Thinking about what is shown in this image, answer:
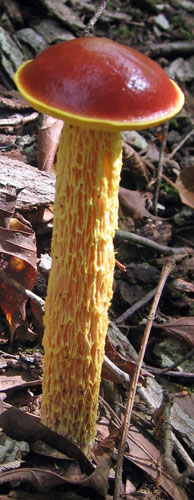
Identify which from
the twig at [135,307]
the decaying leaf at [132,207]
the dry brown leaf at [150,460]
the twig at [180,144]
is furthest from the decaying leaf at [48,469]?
the twig at [180,144]

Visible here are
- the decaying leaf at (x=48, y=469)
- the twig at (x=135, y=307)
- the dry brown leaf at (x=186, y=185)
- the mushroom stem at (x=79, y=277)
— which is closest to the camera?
the mushroom stem at (x=79, y=277)

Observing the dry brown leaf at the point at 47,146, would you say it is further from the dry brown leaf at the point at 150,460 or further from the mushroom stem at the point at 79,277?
the dry brown leaf at the point at 150,460

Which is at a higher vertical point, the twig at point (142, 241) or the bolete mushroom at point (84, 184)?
the bolete mushroom at point (84, 184)

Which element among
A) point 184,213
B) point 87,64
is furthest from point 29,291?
point 184,213

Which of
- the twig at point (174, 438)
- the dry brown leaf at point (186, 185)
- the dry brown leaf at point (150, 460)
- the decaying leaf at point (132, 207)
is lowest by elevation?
the dry brown leaf at point (150, 460)

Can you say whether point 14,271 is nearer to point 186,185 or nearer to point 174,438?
point 174,438

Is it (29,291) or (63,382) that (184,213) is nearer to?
(29,291)

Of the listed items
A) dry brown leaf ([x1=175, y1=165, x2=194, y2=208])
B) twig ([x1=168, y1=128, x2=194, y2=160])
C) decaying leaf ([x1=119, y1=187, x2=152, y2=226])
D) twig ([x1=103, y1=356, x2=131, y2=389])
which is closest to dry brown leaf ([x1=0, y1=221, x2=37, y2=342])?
twig ([x1=103, y1=356, x2=131, y2=389])

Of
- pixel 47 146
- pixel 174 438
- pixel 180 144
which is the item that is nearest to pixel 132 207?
pixel 47 146
